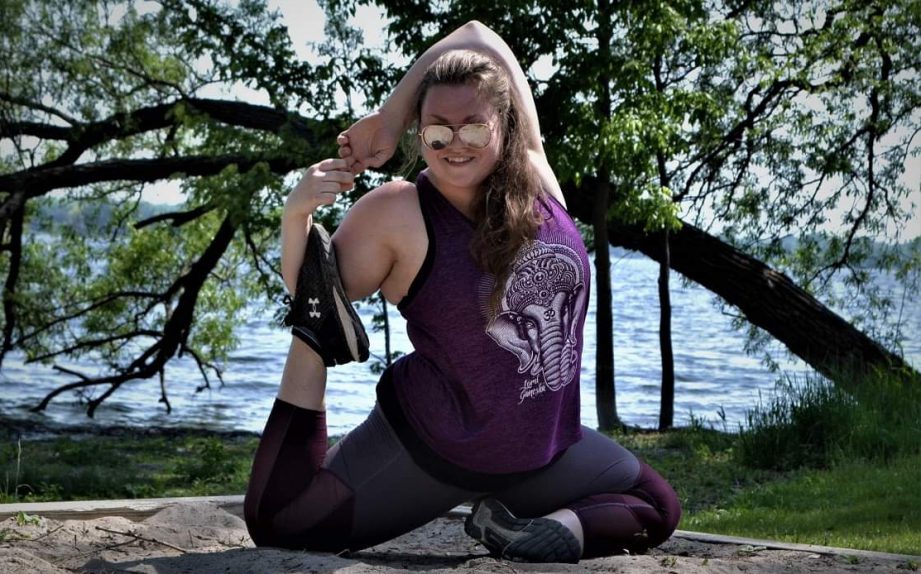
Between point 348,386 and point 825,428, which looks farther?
point 348,386

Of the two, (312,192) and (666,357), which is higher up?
(312,192)

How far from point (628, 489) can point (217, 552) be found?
1.12 m

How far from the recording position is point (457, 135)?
2.79m

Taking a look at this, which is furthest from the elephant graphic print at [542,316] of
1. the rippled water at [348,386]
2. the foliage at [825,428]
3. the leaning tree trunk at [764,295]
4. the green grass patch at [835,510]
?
the leaning tree trunk at [764,295]

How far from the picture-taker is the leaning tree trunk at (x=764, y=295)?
31.3ft

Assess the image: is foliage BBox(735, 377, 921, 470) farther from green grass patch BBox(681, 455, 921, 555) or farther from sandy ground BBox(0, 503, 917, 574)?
sandy ground BBox(0, 503, 917, 574)

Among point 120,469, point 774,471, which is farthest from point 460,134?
point 120,469

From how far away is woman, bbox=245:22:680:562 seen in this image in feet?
9.11

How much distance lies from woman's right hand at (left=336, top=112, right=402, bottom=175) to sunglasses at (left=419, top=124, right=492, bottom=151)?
0.65ft

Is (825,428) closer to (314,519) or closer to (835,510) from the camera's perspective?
(835,510)

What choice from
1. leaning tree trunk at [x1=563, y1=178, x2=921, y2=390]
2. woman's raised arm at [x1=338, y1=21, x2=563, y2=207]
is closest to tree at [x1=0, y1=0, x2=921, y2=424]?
leaning tree trunk at [x1=563, y1=178, x2=921, y2=390]

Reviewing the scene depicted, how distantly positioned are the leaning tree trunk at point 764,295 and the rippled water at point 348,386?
789 millimetres

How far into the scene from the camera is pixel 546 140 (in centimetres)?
802

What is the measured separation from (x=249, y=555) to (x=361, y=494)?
0.32 metres
